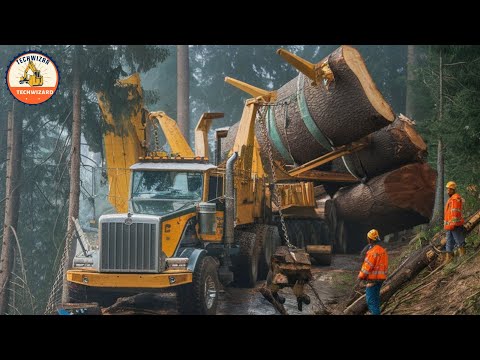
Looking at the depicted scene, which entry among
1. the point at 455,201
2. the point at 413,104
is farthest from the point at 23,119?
the point at 413,104

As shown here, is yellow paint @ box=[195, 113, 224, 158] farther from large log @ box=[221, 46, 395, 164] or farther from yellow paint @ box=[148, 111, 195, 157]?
large log @ box=[221, 46, 395, 164]

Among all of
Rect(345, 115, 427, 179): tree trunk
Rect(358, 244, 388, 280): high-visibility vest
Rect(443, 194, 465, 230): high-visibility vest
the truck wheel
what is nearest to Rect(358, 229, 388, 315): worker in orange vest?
Rect(358, 244, 388, 280): high-visibility vest

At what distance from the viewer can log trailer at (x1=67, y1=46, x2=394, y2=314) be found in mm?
8555

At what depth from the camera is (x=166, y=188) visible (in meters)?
9.98

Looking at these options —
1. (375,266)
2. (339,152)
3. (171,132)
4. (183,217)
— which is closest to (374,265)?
(375,266)

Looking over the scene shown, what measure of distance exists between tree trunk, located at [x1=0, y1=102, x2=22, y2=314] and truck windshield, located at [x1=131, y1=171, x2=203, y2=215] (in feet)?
18.1

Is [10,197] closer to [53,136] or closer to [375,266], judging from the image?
[53,136]

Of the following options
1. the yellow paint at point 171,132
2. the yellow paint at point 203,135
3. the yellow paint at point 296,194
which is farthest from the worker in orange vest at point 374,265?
the yellow paint at point 296,194

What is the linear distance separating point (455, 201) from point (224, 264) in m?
3.70

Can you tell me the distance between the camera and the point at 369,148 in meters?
14.3

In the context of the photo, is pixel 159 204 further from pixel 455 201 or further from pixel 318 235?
pixel 318 235

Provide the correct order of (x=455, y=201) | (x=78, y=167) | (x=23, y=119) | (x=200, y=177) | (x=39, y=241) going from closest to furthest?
1. (x=455, y=201)
2. (x=200, y=177)
3. (x=78, y=167)
4. (x=23, y=119)
5. (x=39, y=241)

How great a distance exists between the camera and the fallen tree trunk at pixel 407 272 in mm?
8862
